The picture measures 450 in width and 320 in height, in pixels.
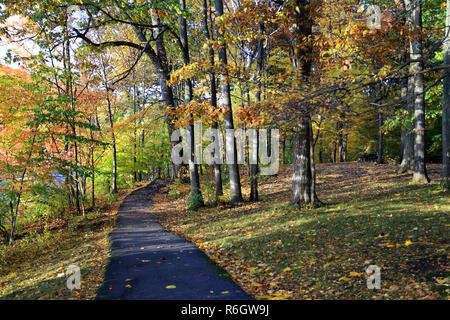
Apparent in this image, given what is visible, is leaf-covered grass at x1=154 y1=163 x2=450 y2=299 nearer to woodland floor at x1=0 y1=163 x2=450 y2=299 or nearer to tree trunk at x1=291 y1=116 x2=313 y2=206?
woodland floor at x1=0 y1=163 x2=450 y2=299

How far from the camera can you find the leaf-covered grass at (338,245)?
4272mm

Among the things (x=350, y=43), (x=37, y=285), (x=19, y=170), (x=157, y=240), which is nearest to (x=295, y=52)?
(x=350, y=43)

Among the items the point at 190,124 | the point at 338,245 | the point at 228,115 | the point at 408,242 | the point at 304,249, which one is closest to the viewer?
the point at 408,242

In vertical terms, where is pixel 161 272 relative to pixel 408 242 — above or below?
below

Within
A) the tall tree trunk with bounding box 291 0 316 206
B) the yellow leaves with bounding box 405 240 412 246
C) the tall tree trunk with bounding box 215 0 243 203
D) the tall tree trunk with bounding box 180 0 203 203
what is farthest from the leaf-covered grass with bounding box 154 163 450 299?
the tall tree trunk with bounding box 180 0 203 203

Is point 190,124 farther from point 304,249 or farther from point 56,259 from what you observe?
point 304,249

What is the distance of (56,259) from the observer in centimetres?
778

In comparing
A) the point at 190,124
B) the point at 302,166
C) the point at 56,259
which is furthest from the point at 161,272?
the point at 190,124

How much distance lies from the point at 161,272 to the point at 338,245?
11.5ft

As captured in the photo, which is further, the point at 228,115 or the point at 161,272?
the point at 228,115

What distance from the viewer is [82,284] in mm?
5008

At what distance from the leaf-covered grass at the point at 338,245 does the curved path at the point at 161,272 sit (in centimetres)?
40
